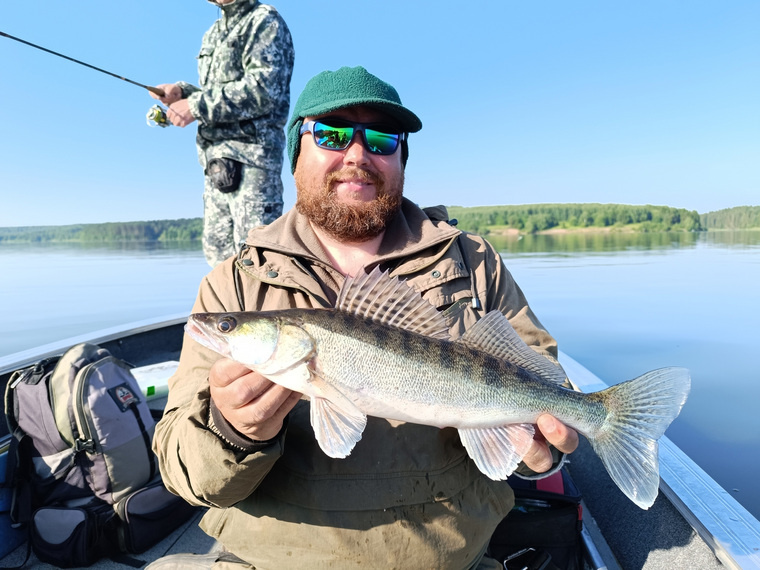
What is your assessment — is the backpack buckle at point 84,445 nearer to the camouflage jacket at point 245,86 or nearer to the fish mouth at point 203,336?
the fish mouth at point 203,336

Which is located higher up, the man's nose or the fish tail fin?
the man's nose

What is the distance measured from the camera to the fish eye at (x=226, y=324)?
190 cm

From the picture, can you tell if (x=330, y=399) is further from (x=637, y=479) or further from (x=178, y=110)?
(x=178, y=110)

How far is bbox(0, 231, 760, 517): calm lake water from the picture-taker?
6301 millimetres

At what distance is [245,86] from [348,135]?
2376 mm

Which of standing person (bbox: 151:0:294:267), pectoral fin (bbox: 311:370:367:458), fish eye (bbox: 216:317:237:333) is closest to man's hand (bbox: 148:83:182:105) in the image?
standing person (bbox: 151:0:294:267)

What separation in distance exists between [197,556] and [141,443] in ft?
4.07

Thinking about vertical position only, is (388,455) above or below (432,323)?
below

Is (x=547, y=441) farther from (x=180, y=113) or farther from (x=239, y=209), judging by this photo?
(x=180, y=113)

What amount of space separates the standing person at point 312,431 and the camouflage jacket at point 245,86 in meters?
2.08

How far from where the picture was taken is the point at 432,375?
194 centimetres

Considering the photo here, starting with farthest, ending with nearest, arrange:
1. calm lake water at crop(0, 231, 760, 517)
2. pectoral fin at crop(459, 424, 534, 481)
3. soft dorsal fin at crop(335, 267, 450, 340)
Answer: calm lake water at crop(0, 231, 760, 517) → soft dorsal fin at crop(335, 267, 450, 340) → pectoral fin at crop(459, 424, 534, 481)

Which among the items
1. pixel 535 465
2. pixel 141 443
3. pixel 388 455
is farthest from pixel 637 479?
pixel 141 443

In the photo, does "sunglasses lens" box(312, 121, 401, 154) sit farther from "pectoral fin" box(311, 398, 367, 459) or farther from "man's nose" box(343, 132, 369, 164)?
"pectoral fin" box(311, 398, 367, 459)
